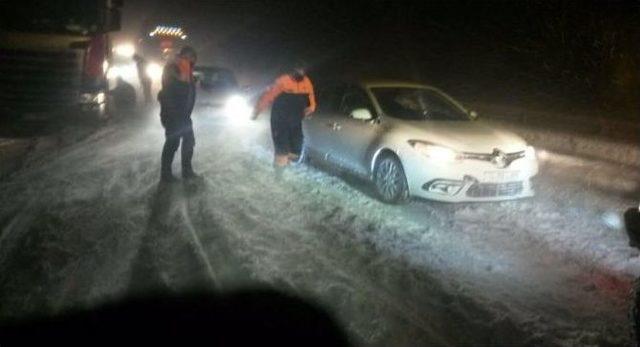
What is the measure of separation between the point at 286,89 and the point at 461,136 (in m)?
2.60

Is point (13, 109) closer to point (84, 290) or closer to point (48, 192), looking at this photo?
point (48, 192)

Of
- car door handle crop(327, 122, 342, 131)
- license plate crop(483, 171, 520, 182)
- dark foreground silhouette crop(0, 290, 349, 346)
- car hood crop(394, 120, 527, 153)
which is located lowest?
dark foreground silhouette crop(0, 290, 349, 346)

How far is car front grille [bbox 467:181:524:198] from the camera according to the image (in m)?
7.34

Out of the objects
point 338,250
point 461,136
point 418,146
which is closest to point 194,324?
point 338,250

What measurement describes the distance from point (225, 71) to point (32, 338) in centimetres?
1360

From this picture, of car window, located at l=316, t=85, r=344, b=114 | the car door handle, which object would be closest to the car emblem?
the car door handle

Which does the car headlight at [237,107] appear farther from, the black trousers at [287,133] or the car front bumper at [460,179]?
the car front bumper at [460,179]

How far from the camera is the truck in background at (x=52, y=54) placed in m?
11.8

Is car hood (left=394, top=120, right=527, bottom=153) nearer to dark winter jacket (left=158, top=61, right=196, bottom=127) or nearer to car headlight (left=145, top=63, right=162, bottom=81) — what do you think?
dark winter jacket (left=158, top=61, right=196, bottom=127)

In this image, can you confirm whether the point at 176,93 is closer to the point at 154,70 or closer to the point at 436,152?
the point at 436,152

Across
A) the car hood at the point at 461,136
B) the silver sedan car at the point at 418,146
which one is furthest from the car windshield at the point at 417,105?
the car hood at the point at 461,136

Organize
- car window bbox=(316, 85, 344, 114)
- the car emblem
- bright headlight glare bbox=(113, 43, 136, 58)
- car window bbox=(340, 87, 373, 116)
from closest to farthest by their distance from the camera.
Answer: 1. the car emblem
2. car window bbox=(340, 87, 373, 116)
3. car window bbox=(316, 85, 344, 114)
4. bright headlight glare bbox=(113, 43, 136, 58)

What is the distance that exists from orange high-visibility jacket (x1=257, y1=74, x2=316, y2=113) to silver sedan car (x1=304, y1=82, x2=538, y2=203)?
590 millimetres

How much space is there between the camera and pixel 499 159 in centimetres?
743
